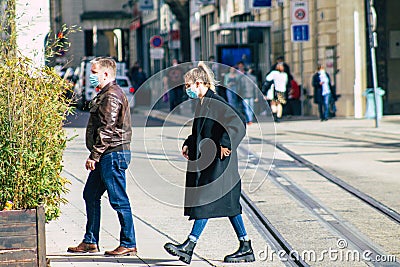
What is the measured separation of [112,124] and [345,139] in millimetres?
13307

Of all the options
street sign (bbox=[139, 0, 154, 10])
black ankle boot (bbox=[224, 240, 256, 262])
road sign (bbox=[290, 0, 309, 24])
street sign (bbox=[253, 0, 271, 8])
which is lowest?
black ankle boot (bbox=[224, 240, 256, 262])

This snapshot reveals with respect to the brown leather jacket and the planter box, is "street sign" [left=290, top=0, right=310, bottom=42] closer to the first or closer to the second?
the brown leather jacket

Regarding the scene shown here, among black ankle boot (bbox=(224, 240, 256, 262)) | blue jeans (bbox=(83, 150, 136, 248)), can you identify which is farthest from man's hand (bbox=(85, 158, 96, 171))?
black ankle boot (bbox=(224, 240, 256, 262))

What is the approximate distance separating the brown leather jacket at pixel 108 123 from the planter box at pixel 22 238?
120cm

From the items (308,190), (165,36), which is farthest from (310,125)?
(165,36)

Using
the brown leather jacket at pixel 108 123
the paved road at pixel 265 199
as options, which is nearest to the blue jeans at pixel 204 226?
the paved road at pixel 265 199

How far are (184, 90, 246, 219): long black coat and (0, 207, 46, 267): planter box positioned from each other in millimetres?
1449

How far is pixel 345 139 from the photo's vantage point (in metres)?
21.2

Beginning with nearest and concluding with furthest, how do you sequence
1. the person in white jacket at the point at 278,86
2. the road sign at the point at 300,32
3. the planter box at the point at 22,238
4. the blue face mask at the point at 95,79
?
the planter box at the point at 22,238 < the blue face mask at the point at 95,79 < the person in white jacket at the point at 278,86 < the road sign at the point at 300,32

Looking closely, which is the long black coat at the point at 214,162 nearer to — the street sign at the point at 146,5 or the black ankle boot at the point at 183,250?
the black ankle boot at the point at 183,250

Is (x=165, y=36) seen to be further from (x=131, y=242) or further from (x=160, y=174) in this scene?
(x=131, y=242)

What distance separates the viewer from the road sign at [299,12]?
29281mm

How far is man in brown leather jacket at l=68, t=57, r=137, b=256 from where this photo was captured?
8.48 m

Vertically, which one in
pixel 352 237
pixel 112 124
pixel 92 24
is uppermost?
pixel 92 24
